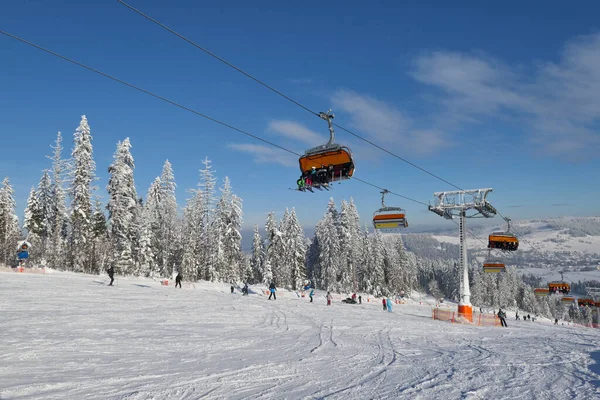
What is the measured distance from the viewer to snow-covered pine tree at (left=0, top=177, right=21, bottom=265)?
50.0 metres

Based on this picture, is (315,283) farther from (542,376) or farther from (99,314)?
(542,376)

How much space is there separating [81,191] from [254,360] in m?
41.2

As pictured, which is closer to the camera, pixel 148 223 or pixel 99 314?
pixel 99 314

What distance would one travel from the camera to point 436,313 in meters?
29.2

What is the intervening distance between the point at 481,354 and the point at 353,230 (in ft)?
179

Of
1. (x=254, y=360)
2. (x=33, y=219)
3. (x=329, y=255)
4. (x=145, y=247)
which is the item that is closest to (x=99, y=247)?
(x=145, y=247)

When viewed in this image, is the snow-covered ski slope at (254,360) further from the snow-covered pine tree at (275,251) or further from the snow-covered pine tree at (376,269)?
the snow-covered pine tree at (376,269)

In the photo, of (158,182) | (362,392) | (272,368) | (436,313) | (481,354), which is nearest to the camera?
(362,392)

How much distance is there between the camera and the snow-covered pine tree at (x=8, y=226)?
50.0 meters

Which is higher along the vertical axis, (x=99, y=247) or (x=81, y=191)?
(x=81, y=191)

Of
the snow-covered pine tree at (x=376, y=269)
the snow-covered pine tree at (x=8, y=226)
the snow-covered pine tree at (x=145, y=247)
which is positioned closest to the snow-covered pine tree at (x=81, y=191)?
the snow-covered pine tree at (x=145, y=247)

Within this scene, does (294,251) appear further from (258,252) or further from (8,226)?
(8,226)

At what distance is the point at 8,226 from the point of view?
51.3 meters

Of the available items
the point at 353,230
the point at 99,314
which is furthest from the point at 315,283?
the point at 99,314
